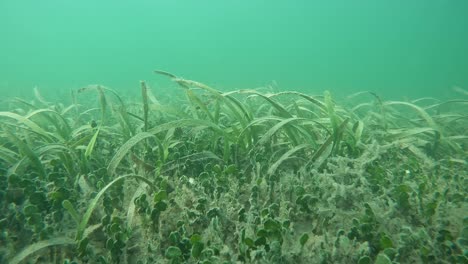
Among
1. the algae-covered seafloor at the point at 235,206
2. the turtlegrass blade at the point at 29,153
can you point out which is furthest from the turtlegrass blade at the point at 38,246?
the turtlegrass blade at the point at 29,153

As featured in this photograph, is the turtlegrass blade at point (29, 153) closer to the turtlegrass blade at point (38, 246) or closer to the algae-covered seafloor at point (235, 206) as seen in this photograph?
the algae-covered seafloor at point (235, 206)

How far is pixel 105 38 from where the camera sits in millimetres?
173875

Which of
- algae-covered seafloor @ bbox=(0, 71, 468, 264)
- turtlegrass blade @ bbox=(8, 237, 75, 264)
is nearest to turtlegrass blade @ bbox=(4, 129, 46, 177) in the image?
algae-covered seafloor @ bbox=(0, 71, 468, 264)

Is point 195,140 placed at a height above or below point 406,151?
above

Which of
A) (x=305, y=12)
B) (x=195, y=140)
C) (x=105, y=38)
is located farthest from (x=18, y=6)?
(x=195, y=140)

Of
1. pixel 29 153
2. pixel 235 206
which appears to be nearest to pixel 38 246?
pixel 29 153

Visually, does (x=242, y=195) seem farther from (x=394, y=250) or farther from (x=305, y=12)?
(x=305, y=12)

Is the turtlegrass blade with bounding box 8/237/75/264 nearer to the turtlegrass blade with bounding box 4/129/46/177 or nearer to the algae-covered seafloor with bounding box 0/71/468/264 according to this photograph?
the algae-covered seafloor with bounding box 0/71/468/264

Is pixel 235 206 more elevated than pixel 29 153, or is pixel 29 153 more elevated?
pixel 29 153

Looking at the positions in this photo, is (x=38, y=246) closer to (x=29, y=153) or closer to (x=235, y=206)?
(x=29, y=153)

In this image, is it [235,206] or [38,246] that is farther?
[235,206]

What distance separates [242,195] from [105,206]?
0.90 m

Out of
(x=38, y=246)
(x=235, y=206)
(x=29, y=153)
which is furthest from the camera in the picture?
(x=29, y=153)

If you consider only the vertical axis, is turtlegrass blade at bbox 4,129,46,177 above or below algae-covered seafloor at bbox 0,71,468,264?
above
